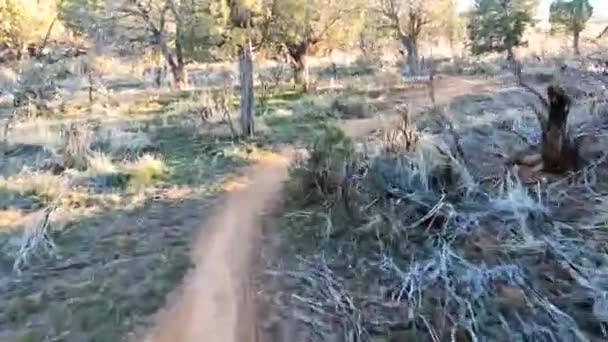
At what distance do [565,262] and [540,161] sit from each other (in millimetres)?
3188

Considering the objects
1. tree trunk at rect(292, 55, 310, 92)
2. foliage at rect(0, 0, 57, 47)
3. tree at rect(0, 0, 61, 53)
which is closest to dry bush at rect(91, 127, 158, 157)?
tree trunk at rect(292, 55, 310, 92)

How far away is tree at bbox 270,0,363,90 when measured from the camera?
20.2m

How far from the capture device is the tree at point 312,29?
20219 mm

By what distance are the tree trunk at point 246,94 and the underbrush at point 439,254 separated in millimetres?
4926

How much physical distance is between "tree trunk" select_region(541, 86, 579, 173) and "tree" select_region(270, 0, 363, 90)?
11985 millimetres

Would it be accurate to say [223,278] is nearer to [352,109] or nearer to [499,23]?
[352,109]

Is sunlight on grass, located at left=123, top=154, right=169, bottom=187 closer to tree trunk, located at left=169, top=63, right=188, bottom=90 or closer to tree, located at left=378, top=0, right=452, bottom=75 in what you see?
tree trunk, located at left=169, top=63, right=188, bottom=90

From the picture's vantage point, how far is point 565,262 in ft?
18.6

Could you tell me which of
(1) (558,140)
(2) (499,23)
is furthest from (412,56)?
(1) (558,140)

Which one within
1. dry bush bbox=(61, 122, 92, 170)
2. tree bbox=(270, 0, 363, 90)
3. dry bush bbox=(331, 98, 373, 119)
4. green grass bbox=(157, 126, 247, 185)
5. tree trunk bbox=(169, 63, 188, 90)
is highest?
tree bbox=(270, 0, 363, 90)

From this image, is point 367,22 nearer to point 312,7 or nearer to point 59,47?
point 312,7

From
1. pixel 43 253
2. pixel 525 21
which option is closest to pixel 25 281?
pixel 43 253

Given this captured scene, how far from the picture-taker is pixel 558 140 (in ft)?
27.1

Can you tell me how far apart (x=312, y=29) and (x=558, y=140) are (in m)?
15.1
